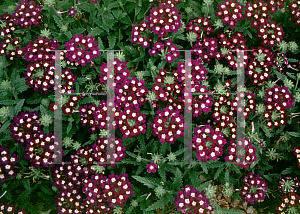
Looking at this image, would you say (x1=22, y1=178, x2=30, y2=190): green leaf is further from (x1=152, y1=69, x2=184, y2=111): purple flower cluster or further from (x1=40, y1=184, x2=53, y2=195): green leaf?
(x1=152, y1=69, x2=184, y2=111): purple flower cluster

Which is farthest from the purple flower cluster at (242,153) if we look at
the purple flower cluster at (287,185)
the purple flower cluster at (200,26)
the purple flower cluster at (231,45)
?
the purple flower cluster at (200,26)

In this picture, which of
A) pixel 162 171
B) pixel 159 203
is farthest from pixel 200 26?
pixel 159 203

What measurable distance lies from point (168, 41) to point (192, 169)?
8.44 feet

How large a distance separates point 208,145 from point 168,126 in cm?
76

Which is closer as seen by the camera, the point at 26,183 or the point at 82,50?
the point at 26,183

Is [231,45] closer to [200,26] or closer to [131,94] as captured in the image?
[200,26]

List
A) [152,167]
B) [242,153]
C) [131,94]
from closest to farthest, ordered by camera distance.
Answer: [152,167] < [242,153] < [131,94]

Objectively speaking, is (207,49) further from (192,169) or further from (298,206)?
(298,206)

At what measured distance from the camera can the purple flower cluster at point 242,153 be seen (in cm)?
451

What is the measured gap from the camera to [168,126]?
4449 mm

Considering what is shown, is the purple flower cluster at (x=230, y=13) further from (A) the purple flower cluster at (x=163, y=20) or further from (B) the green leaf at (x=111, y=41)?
(B) the green leaf at (x=111, y=41)

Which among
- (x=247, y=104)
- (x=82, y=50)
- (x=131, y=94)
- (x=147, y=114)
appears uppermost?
(x=82, y=50)

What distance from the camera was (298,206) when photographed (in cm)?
479

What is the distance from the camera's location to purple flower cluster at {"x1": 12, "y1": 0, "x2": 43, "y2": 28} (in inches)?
201
